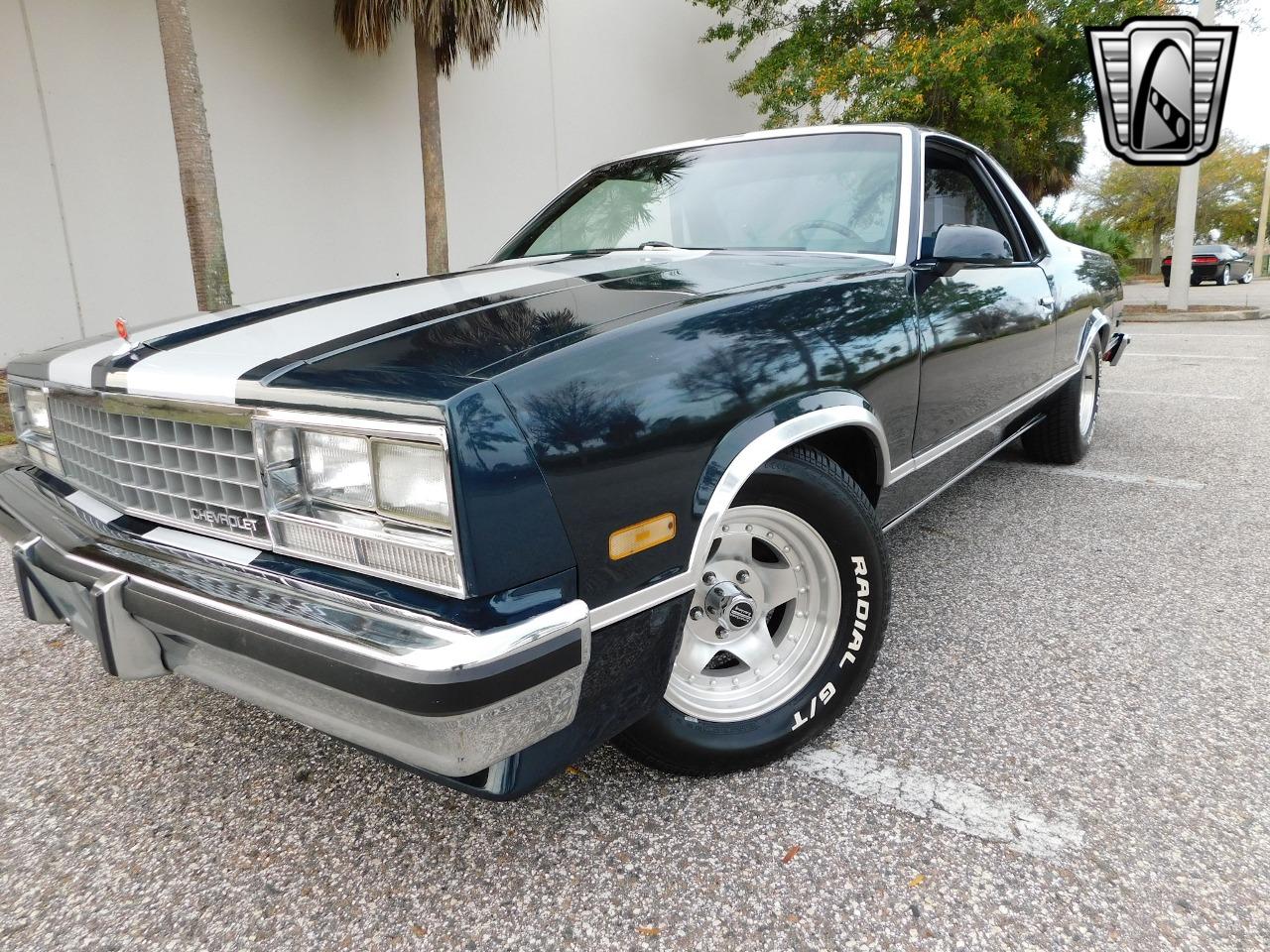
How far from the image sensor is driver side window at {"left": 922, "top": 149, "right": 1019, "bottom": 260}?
2.72 m

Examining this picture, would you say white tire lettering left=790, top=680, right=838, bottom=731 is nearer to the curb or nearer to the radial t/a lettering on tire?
the radial t/a lettering on tire

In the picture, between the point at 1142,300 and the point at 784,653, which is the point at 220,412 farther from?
the point at 1142,300

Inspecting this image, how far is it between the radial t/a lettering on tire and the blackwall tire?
2553 millimetres

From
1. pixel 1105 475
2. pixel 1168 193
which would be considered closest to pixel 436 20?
pixel 1105 475

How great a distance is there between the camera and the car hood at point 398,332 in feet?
4.36

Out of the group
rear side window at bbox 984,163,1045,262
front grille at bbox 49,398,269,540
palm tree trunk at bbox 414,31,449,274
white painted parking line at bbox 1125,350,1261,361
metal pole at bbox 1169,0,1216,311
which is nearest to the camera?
front grille at bbox 49,398,269,540

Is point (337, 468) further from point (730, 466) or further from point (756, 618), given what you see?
point (756, 618)

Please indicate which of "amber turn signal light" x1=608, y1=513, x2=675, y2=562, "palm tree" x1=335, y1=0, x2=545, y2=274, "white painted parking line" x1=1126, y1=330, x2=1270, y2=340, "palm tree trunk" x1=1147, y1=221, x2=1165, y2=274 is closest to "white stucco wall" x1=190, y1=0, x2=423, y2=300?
"palm tree" x1=335, y1=0, x2=545, y2=274

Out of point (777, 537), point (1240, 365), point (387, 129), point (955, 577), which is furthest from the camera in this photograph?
point (387, 129)

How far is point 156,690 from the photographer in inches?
88.6

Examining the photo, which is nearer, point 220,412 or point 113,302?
point 220,412

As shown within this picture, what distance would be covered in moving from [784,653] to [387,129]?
336 inches

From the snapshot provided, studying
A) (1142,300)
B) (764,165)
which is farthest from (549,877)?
(1142,300)

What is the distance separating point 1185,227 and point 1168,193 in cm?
3354
